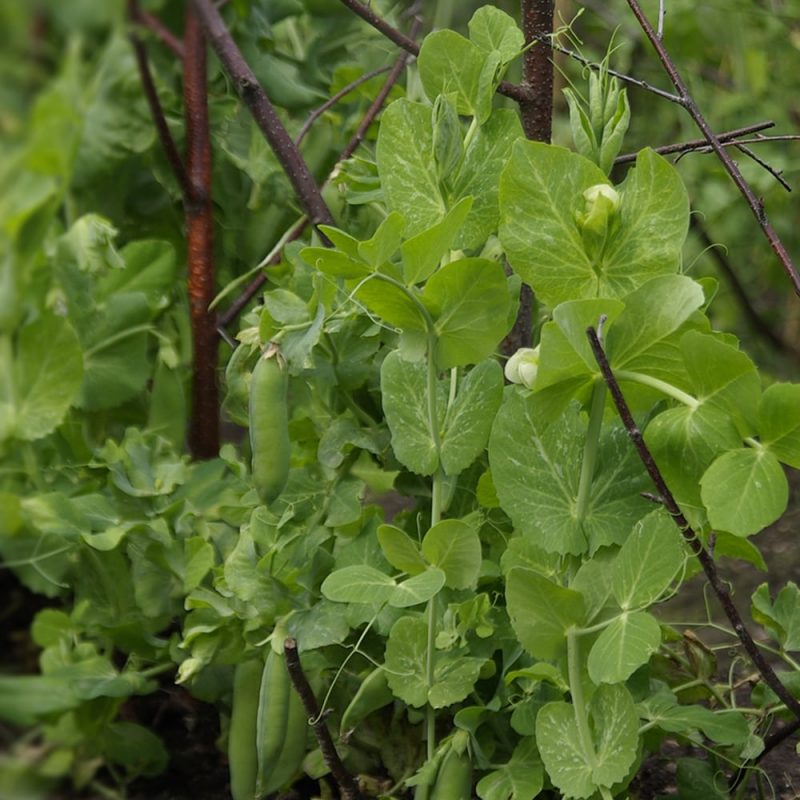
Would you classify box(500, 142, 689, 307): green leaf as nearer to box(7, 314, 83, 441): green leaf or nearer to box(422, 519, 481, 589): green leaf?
box(422, 519, 481, 589): green leaf

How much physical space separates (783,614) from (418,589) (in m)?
0.28

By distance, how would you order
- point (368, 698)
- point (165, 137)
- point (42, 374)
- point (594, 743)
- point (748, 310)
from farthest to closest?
point (748, 310) → point (165, 137) → point (368, 698) → point (594, 743) → point (42, 374)

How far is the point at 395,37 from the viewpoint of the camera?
3.00 feet

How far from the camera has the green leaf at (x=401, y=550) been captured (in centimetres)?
77

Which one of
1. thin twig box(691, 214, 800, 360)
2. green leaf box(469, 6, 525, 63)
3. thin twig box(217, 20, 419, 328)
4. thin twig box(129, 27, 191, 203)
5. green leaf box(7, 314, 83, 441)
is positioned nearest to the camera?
green leaf box(7, 314, 83, 441)

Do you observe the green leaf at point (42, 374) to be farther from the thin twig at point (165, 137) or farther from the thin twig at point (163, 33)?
the thin twig at point (165, 137)

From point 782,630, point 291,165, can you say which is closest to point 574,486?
point 782,630

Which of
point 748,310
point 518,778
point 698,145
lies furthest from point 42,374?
point 748,310

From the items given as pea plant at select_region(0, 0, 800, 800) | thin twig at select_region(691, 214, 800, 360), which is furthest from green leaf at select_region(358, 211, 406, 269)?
thin twig at select_region(691, 214, 800, 360)

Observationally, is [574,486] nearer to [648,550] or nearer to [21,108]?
[648,550]

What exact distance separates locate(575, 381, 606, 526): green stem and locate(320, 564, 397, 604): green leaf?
0.41ft

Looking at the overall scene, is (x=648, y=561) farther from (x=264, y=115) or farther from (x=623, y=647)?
(x=264, y=115)

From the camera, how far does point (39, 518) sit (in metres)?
0.77

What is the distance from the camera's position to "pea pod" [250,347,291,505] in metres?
0.78
